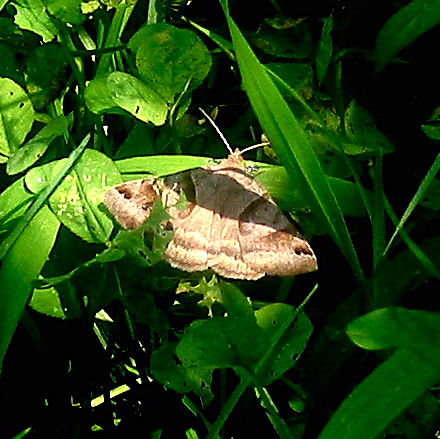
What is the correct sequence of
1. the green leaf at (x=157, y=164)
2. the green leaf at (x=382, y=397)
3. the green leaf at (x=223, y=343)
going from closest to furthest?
the green leaf at (x=382, y=397), the green leaf at (x=223, y=343), the green leaf at (x=157, y=164)

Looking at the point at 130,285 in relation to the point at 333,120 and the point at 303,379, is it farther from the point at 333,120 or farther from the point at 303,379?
the point at 333,120

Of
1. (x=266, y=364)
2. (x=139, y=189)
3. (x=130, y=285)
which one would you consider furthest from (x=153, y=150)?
(x=266, y=364)

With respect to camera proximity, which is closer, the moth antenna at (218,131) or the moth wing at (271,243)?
the moth wing at (271,243)

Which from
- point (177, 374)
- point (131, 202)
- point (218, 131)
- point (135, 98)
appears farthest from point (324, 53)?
point (177, 374)

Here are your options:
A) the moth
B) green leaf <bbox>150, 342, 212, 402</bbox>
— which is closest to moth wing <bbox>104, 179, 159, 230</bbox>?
the moth

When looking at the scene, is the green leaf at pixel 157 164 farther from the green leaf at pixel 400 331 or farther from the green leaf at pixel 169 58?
the green leaf at pixel 400 331

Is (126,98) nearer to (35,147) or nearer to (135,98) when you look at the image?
(135,98)

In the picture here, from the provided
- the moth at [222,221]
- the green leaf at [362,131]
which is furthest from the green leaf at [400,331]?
the green leaf at [362,131]
